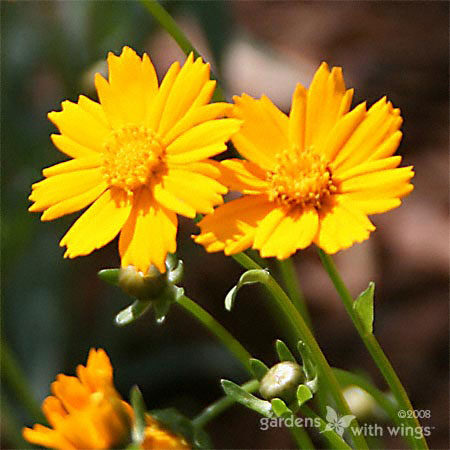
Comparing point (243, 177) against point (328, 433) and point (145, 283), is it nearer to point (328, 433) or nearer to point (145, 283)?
point (145, 283)

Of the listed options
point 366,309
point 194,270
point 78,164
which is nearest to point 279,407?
point 366,309

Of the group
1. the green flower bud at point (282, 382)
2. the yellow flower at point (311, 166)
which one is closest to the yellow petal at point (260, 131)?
the yellow flower at point (311, 166)

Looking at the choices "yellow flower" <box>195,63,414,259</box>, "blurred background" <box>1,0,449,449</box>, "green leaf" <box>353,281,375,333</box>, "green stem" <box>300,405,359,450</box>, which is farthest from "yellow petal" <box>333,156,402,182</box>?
"blurred background" <box>1,0,449,449</box>

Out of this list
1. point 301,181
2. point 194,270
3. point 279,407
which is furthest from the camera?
point 194,270

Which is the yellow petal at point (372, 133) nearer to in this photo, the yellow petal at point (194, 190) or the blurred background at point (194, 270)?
the yellow petal at point (194, 190)

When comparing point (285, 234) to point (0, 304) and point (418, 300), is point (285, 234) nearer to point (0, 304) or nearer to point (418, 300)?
point (0, 304)

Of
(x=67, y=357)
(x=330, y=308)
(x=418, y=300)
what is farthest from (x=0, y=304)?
(x=418, y=300)
